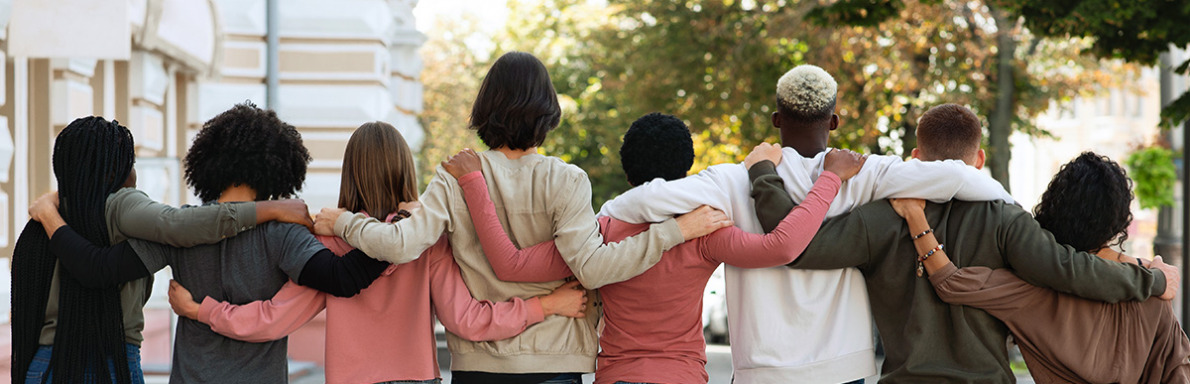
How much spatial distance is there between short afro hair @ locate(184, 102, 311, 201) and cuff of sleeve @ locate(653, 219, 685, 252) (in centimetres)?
123

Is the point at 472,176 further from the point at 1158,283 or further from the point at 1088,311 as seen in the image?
the point at 1158,283

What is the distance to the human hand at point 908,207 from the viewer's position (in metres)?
3.71

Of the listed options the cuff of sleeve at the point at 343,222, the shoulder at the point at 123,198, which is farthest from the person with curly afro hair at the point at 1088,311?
the shoulder at the point at 123,198

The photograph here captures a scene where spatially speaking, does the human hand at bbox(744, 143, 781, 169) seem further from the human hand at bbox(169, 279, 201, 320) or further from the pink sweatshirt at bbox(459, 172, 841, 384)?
the human hand at bbox(169, 279, 201, 320)

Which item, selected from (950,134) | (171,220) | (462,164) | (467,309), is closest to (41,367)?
(171,220)

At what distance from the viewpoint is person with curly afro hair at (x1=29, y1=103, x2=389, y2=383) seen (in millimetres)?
3650

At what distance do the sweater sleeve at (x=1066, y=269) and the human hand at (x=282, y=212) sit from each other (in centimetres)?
213

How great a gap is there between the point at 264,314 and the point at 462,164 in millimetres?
751

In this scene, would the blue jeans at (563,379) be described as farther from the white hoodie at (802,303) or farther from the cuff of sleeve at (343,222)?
the cuff of sleeve at (343,222)

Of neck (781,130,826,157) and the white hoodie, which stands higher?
neck (781,130,826,157)

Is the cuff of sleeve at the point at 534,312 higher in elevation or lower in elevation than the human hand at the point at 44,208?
lower

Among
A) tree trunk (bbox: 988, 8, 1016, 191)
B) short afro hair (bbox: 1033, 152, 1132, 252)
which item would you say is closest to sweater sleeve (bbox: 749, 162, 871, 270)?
short afro hair (bbox: 1033, 152, 1132, 252)

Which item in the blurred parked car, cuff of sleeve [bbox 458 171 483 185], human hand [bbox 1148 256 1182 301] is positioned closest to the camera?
cuff of sleeve [bbox 458 171 483 185]

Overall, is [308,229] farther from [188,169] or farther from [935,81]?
[935,81]
